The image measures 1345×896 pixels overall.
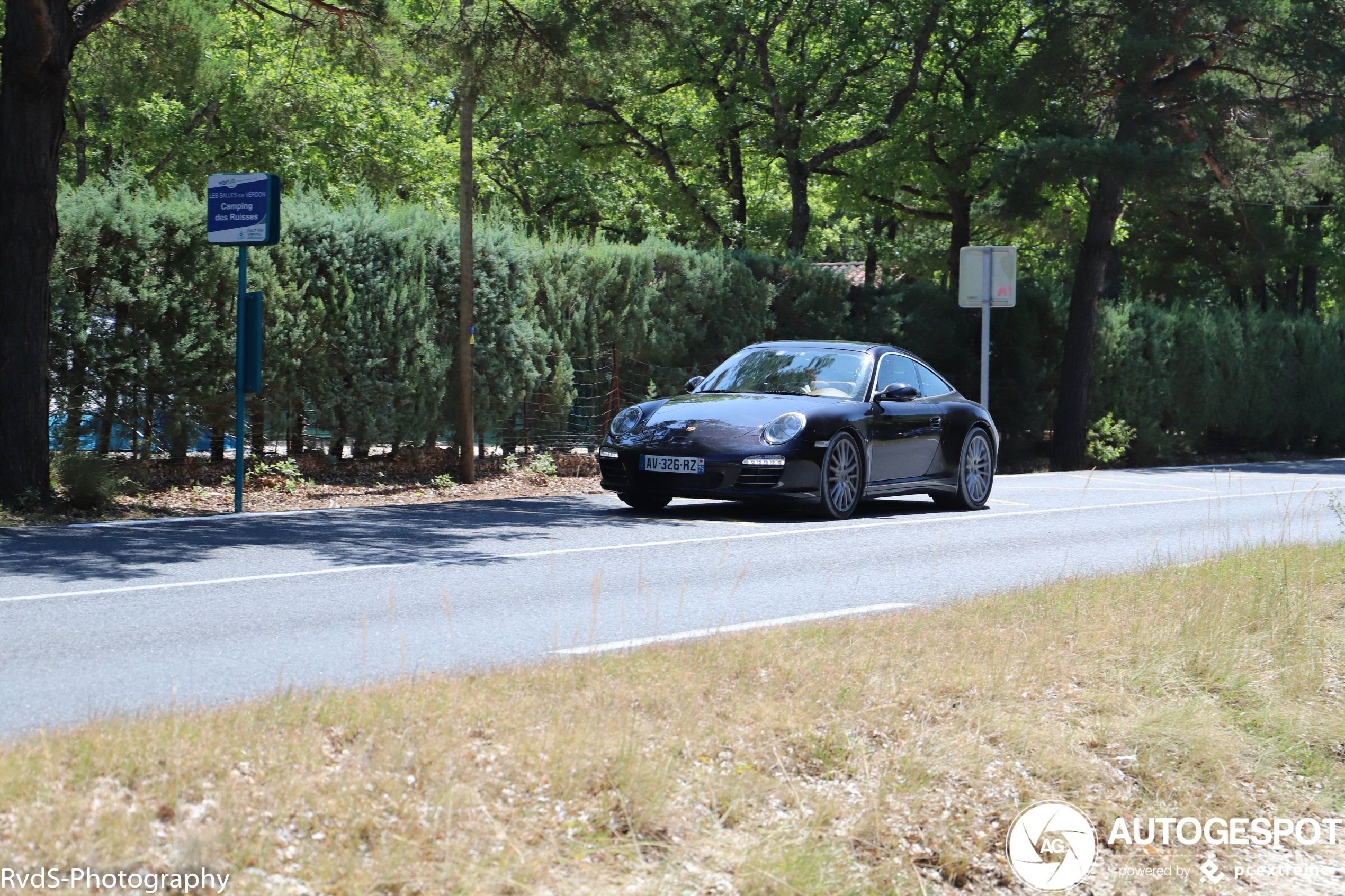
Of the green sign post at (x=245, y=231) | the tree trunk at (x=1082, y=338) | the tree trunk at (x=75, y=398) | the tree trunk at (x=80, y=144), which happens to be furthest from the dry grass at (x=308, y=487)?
the tree trunk at (x=80, y=144)

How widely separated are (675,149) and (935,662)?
99.5 ft

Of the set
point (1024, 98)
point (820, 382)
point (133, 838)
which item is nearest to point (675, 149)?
point (1024, 98)

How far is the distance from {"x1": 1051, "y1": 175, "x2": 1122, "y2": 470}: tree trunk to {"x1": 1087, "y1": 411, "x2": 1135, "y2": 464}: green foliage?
0.22m

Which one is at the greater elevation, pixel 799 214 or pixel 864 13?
pixel 864 13

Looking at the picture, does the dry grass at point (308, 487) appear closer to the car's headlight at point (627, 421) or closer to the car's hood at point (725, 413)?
the car's headlight at point (627, 421)

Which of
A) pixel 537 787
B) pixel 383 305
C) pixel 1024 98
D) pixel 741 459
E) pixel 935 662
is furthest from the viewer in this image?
pixel 1024 98

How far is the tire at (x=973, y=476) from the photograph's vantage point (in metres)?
13.7

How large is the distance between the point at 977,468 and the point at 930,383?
3.44 feet

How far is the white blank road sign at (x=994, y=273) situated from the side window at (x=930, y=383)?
748 cm

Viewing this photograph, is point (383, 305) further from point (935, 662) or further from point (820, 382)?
point (935, 662)

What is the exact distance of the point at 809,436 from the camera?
1175 cm

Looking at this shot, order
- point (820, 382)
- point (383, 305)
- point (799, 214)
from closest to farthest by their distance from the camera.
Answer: point (820, 382) < point (383, 305) < point (799, 214)

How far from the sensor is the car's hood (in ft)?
38.7

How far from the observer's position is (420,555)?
9352 mm
